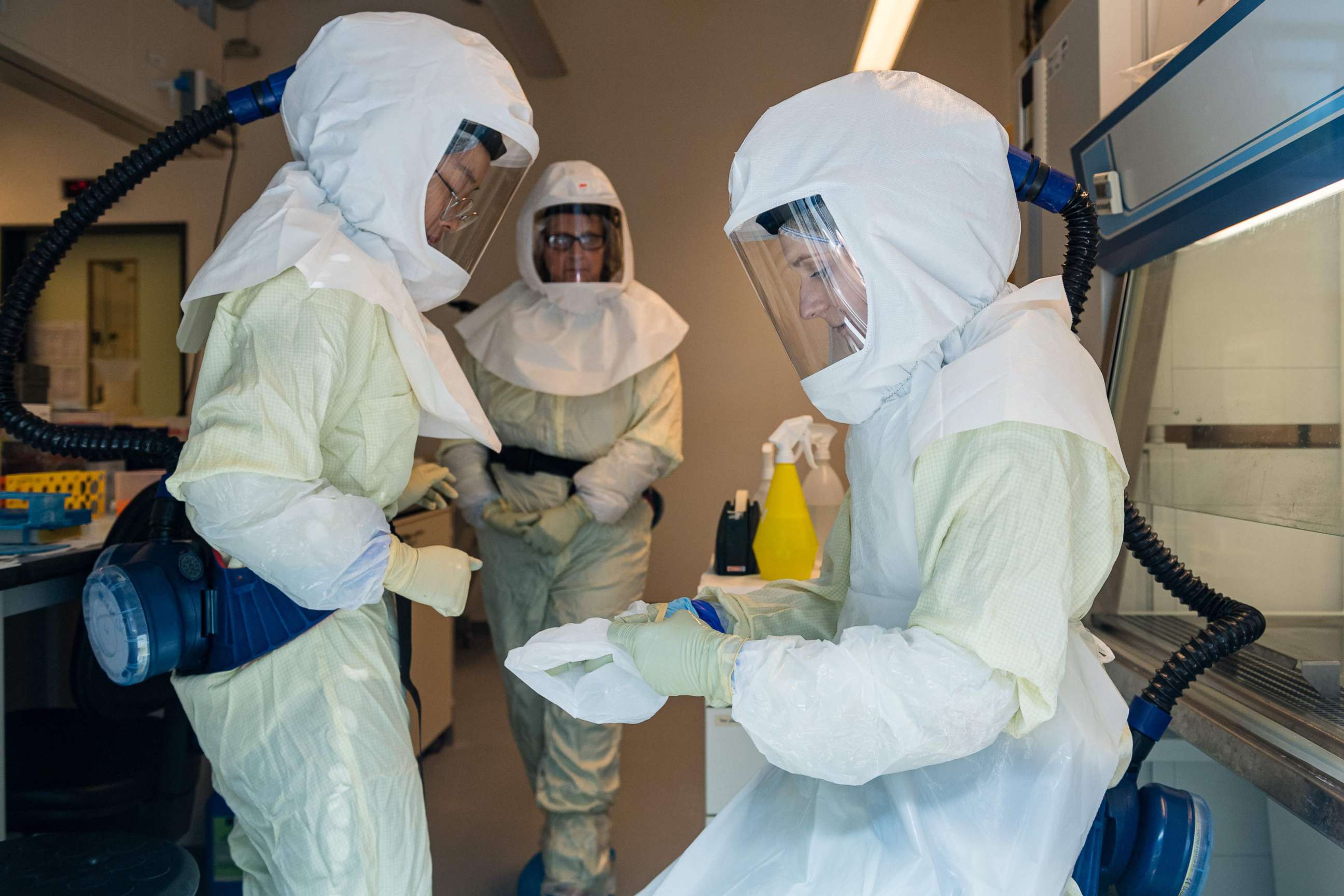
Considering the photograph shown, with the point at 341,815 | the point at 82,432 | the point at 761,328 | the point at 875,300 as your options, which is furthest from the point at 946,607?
the point at 761,328

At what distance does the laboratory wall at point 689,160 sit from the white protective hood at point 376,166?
10.6 feet

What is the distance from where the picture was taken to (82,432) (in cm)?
148

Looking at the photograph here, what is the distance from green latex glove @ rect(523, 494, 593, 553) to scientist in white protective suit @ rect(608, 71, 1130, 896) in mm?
1199

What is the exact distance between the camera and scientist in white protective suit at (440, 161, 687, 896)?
7.63 ft

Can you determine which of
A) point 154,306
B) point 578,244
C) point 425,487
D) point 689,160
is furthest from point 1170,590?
point 154,306

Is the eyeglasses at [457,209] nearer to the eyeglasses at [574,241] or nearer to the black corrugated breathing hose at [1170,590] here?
the black corrugated breathing hose at [1170,590]

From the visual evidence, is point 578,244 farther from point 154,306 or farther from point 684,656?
point 154,306

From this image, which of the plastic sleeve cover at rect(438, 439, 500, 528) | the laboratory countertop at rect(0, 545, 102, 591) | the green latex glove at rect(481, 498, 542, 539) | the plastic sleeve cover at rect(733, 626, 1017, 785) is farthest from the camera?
the plastic sleeve cover at rect(438, 439, 500, 528)

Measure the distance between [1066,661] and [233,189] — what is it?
4.76 meters

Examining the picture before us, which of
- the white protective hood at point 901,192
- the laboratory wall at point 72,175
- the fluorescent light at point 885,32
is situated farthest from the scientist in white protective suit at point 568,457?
the laboratory wall at point 72,175

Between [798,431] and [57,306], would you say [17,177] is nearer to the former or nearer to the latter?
[57,306]

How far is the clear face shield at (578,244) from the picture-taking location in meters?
2.67

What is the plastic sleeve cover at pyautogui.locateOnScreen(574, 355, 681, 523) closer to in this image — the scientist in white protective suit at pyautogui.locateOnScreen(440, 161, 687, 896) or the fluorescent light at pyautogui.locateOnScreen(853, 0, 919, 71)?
the scientist in white protective suit at pyautogui.locateOnScreen(440, 161, 687, 896)

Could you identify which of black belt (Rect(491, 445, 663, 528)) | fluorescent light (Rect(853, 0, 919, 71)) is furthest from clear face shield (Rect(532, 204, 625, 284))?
fluorescent light (Rect(853, 0, 919, 71))
